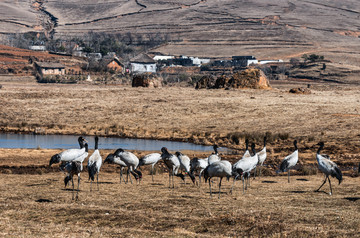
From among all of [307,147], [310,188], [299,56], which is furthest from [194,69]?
[310,188]

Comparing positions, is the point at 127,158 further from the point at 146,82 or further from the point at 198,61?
the point at 198,61

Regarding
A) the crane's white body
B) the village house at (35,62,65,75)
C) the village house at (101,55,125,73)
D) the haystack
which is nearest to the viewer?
the crane's white body

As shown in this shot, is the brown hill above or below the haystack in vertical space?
above

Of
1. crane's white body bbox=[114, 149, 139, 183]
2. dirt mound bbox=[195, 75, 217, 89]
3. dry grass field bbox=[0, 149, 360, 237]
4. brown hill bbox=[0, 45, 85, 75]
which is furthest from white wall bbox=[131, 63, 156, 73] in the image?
dry grass field bbox=[0, 149, 360, 237]

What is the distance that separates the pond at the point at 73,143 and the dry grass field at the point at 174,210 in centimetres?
1456

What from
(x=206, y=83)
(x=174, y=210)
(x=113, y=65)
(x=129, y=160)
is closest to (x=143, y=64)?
(x=113, y=65)

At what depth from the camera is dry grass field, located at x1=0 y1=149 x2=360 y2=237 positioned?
42.5ft

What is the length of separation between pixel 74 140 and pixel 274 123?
1644 centimetres

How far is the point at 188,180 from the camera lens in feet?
79.7

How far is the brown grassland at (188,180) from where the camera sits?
13.6 meters

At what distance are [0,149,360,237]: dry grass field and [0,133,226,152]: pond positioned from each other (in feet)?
47.8

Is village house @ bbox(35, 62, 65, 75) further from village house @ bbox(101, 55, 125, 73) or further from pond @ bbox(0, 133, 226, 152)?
pond @ bbox(0, 133, 226, 152)

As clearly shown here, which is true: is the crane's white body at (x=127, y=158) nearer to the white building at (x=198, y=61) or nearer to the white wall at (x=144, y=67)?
the white wall at (x=144, y=67)

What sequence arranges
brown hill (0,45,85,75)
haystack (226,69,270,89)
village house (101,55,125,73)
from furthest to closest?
1. village house (101,55,125,73)
2. brown hill (0,45,85,75)
3. haystack (226,69,270,89)
